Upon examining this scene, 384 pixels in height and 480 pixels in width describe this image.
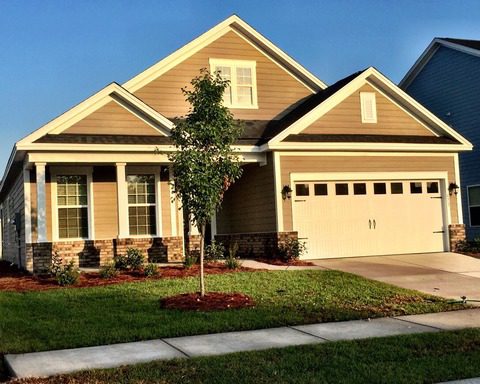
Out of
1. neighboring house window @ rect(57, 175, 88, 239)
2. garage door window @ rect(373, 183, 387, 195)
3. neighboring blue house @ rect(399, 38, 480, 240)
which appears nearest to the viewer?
neighboring house window @ rect(57, 175, 88, 239)

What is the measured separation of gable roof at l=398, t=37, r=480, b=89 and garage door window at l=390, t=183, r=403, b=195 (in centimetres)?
729

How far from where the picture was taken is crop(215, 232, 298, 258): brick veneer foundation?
16734mm

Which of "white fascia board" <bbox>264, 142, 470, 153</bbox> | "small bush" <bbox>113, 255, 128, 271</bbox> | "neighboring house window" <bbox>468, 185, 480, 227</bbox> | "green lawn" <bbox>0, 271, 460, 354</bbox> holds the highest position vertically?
"white fascia board" <bbox>264, 142, 470, 153</bbox>

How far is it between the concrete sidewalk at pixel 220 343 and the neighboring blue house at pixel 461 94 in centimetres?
1451

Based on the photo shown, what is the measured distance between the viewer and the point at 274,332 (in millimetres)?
8172

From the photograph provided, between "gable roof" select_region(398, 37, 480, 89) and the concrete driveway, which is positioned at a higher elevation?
"gable roof" select_region(398, 37, 480, 89)

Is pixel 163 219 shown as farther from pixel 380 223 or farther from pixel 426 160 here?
pixel 426 160

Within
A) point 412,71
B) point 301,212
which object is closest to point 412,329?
point 301,212

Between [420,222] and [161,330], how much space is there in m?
12.3

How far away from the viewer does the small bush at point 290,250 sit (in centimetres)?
1644

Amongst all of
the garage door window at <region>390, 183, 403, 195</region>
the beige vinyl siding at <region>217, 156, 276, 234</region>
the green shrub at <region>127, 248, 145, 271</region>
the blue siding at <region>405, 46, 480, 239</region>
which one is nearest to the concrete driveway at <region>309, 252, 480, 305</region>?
the garage door window at <region>390, 183, 403, 195</region>

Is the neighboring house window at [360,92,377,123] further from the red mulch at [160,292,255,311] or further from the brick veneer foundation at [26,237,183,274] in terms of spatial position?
the red mulch at [160,292,255,311]

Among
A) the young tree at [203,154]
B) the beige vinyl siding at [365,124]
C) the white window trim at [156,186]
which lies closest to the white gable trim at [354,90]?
the beige vinyl siding at [365,124]

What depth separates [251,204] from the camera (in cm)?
1862
